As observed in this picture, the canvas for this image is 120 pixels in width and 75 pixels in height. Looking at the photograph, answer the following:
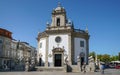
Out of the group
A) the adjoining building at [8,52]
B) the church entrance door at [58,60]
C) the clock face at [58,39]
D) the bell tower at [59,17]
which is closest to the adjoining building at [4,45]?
the adjoining building at [8,52]

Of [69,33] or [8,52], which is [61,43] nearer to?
[69,33]

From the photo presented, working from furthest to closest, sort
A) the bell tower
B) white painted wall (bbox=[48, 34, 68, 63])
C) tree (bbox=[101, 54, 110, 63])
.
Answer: tree (bbox=[101, 54, 110, 63]) → the bell tower → white painted wall (bbox=[48, 34, 68, 63])

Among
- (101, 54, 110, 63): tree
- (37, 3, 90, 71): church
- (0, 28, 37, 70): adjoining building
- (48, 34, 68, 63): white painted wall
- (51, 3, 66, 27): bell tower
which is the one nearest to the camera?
(37, 3, 90, 71): church

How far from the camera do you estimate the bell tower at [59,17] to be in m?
44.4

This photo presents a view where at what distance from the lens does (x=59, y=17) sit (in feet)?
147

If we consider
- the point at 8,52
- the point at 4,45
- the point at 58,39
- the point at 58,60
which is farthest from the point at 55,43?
the point at 8,52

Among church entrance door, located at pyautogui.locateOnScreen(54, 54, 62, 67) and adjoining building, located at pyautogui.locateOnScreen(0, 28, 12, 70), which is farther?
adjoining building, located at pyautogui.locateOnScreen(0, 28, 12, 70)

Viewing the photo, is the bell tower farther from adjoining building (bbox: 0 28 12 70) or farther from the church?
adjoining building (bbox: 0 28 12 70)

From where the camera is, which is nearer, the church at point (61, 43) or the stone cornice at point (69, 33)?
the church at point (61, 43)

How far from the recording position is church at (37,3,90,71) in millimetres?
42031

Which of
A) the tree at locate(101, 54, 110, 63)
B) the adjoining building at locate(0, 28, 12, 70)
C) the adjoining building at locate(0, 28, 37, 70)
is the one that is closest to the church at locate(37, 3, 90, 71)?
the adjoining building at locate(0, 28, 37, 70)

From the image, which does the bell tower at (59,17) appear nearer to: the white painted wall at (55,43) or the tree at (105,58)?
the white painted wall at (55,43)

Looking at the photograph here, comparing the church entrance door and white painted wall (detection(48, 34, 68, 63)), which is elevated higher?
white painted wall (detection(48, 34, 68, 63))

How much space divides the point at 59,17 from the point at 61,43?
610cm
